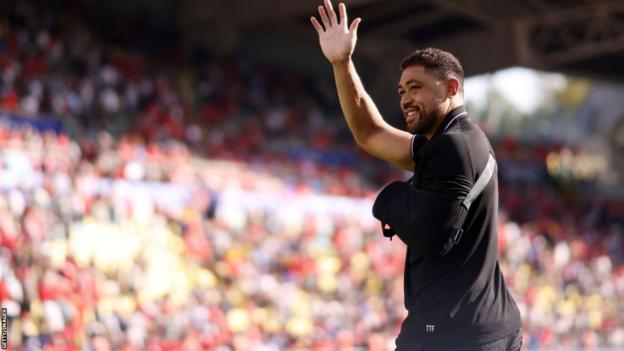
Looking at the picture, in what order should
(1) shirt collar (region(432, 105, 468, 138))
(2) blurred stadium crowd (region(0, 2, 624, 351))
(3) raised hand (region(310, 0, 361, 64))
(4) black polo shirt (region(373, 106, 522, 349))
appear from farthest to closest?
(2) blurred stadium crowd (region(0, 2, 624, 351)) < (3) raised hand (region(310, 0, 361, 64)) < (1) shirt collar (region(432, 105, 468, 138)) < (4) black polo shirt (region(373, 106, 522, 349))

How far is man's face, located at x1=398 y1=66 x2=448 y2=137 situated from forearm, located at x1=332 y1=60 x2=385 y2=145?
22 centimetres

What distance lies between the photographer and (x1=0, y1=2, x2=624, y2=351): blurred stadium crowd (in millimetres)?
10953

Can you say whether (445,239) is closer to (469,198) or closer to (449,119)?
(469,198)

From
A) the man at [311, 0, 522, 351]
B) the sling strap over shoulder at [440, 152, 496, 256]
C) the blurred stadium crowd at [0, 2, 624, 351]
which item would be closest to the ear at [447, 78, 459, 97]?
the man at [311, 0, 522, 351]

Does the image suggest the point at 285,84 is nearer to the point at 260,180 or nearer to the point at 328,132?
the point at 328,132

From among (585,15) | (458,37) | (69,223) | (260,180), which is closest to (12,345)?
(69,223)

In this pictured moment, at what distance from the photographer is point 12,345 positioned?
9031 mm

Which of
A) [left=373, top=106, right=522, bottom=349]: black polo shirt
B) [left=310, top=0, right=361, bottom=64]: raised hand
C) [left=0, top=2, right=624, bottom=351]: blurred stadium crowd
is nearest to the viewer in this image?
[left=373, top=106, right=522, bottom=349]: black polo shirt

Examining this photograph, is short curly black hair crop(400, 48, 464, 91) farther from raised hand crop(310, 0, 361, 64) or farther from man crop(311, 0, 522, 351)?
raised hand crop(310, 0, 361, 64)

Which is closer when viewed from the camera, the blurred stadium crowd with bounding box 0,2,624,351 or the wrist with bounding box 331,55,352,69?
the wrist with bounding box 331,55,352,69

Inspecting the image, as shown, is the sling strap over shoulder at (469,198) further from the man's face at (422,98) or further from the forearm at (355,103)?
the forearm at (355,103)

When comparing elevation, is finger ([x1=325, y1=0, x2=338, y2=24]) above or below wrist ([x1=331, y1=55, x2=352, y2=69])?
above

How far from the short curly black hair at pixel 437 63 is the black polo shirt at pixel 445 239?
0.41 feet

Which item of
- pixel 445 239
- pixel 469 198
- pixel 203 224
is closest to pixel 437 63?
pixel 469 198
